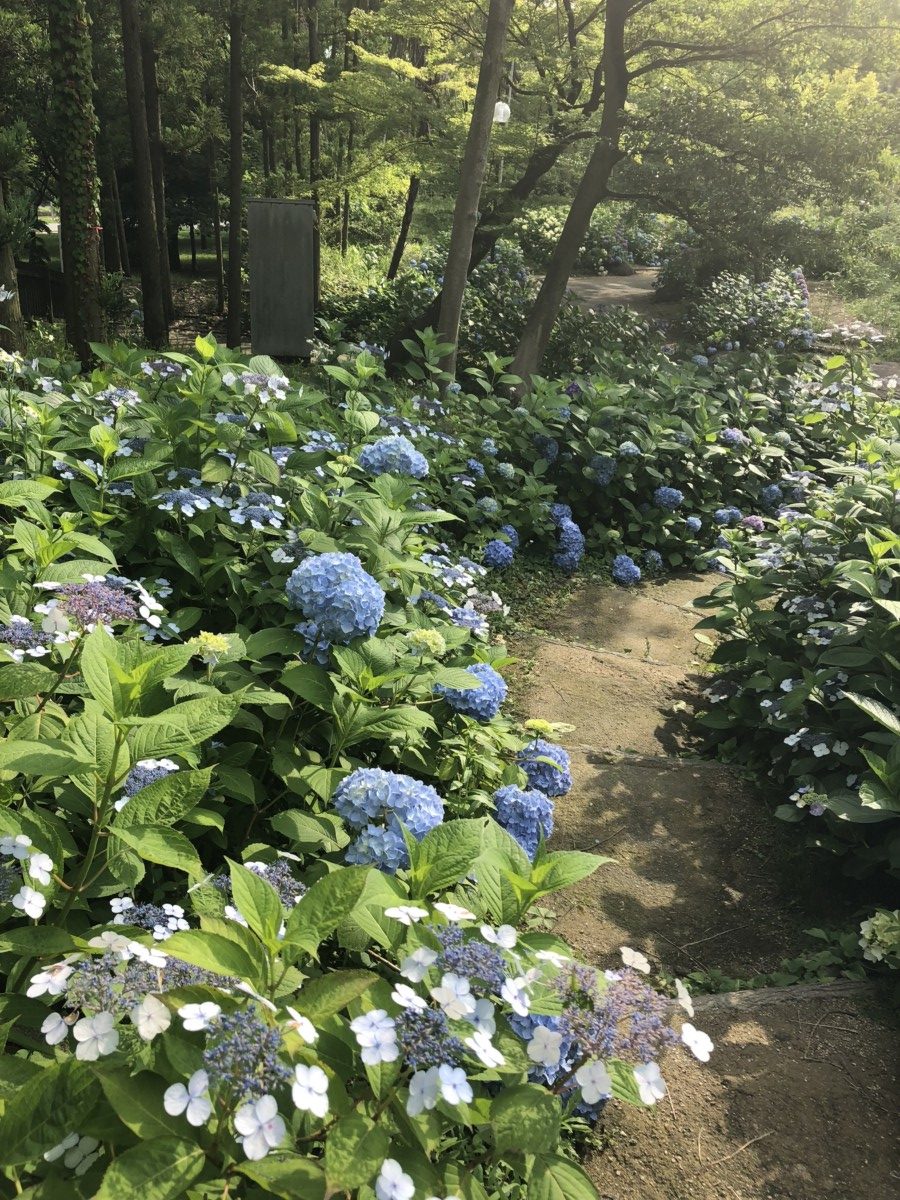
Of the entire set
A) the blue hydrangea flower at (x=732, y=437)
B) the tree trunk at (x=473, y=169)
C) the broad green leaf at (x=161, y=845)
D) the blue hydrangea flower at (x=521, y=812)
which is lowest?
the blue hydrangea flower at (x=732, y=437)

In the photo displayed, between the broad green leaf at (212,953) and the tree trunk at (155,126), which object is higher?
the tree trunk at (155,126)

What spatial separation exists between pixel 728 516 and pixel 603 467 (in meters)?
0.89

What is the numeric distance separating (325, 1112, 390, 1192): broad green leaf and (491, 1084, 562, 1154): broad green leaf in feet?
0.50

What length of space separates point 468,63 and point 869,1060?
10.3 meters

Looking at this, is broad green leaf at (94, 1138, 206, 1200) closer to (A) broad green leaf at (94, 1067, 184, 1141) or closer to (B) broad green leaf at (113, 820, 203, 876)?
(A) broad green leaf at (94, 1067, 184, 1141)

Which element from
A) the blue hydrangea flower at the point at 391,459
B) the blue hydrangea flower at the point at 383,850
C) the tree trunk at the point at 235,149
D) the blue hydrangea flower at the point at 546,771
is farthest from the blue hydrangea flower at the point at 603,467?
the tree trunk at the point at 235,149

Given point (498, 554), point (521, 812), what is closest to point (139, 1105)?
point (521, 812)

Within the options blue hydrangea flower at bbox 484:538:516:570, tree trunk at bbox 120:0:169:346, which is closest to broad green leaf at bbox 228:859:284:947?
blue hydrangea flower at bbox 484:538:516:570

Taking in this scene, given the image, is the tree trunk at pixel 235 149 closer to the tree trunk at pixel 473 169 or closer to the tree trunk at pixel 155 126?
the tree trunk at pixel 155 126

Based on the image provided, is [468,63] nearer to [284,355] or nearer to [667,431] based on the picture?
[284,355]

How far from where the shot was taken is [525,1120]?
1.04 m

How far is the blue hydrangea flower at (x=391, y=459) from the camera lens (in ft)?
9.70

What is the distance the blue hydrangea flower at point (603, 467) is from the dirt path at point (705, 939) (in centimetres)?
171

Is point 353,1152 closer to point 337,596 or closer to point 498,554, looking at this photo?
point 337,596
